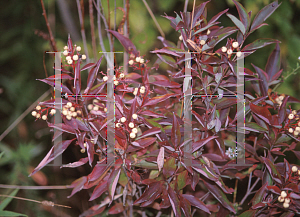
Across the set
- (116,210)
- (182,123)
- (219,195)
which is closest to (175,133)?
(182,123)

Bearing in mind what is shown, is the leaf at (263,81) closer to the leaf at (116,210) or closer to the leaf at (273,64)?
the leaf at (273,64)

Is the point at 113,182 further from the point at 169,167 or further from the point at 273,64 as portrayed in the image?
the point at 273,64

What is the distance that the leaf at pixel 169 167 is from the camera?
1.72 feet

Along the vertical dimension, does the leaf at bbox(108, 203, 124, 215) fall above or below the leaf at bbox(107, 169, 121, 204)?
below

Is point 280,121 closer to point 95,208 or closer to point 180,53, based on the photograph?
point 180,53

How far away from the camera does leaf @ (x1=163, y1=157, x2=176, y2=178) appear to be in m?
0.53

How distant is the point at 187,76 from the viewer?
0.54m

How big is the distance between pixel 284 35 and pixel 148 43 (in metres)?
0.54

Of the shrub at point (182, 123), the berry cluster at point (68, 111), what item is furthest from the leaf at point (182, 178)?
the berry cluster at point (68, 111)

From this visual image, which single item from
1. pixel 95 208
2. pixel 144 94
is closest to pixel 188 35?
pixel 144 94

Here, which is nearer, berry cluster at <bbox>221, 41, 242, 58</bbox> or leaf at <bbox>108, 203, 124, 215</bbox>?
berry cluster at <bbox>221, 41, 242, 58</bbox>

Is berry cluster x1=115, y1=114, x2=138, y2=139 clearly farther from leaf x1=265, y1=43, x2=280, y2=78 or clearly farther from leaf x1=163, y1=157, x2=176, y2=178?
leaf x1=265, y1=43, x2=280, y2=78

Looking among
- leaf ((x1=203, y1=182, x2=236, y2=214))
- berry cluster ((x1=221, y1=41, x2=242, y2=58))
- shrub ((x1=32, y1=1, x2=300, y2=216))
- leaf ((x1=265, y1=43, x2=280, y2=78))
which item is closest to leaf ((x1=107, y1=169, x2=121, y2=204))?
shrub ((x1=32, y1=1, x2=300, y2=216))

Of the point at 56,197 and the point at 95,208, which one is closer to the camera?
the point at 95,208
